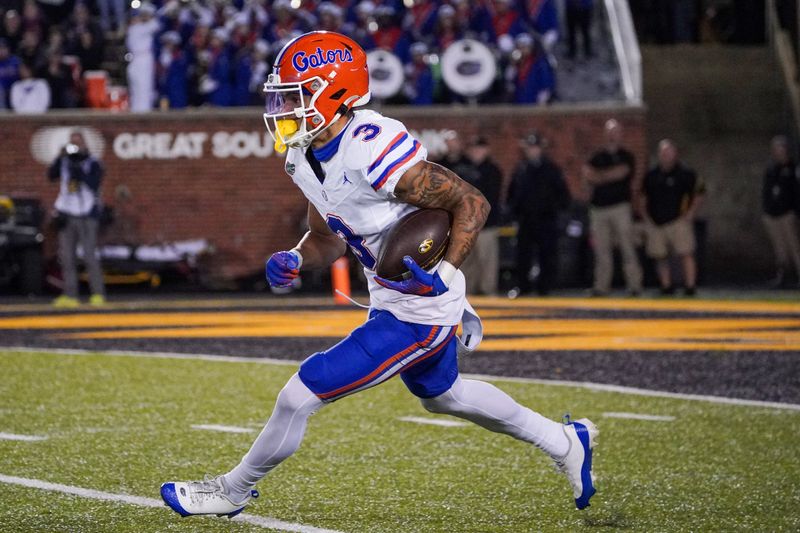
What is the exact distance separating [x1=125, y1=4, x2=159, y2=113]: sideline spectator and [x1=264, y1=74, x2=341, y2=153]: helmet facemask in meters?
13.1

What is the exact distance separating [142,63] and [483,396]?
13318mm

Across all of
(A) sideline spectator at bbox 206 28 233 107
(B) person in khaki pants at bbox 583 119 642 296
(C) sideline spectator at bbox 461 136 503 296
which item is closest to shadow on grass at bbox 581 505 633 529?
(C) sideline spectator at bbox 461 136 503 296

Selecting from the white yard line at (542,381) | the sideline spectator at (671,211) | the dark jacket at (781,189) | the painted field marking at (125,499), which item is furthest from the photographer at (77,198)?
the painted field marking at (125,499)

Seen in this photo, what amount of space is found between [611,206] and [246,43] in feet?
18.8

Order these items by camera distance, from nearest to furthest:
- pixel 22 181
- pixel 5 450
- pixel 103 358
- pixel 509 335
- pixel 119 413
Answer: pixel 5 450, pixel 119 413, pixel 103 358, pixel 509 335, pixel 22 181

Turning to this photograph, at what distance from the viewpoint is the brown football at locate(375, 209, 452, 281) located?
4.39 metres

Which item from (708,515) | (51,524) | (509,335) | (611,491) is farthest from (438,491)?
(509,335)

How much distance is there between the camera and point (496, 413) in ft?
15.5

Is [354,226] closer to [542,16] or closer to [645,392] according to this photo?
[645,392]

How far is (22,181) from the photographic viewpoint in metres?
17.1

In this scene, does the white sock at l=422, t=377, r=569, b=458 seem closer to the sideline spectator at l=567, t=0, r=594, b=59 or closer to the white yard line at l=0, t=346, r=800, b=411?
the white yard line at l=0, t=346, r=800, b=411

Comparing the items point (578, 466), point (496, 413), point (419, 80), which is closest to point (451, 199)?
point (496, 413)

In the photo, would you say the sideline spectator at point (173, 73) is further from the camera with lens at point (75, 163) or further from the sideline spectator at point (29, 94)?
the camera with lens at point (75, 163)

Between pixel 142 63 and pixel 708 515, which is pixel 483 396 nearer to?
pixel 708 515
